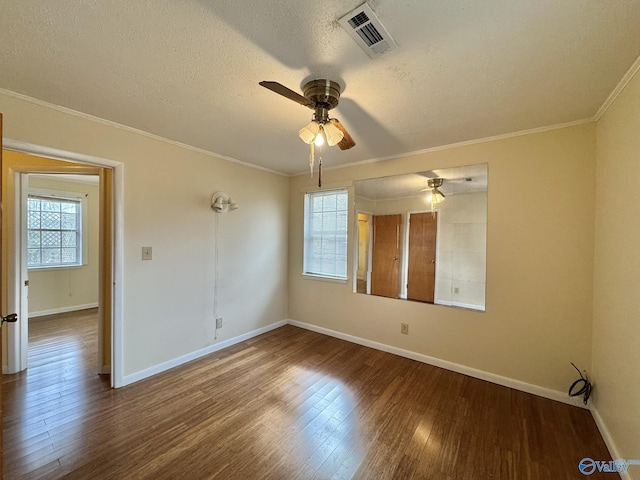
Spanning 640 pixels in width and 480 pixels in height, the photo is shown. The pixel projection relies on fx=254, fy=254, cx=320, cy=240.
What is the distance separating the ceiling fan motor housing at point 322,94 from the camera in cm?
161

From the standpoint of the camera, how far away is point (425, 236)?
2.97 meters

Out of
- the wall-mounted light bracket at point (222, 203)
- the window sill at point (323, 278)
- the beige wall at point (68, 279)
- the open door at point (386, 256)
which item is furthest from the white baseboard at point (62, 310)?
the open door at point (386, 256)

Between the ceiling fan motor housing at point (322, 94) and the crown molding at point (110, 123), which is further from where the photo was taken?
the crown molding at point (110, 123)

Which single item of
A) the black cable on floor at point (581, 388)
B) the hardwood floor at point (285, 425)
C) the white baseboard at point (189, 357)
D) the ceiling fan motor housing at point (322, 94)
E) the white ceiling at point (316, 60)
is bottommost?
the hardwood floor at point (285, 425)

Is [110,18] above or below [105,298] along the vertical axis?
above

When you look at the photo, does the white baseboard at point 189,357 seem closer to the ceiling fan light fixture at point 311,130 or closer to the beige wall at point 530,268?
the beige wall at point 530,268

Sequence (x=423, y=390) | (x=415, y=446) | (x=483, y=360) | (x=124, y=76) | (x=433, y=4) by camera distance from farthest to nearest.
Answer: (x=483, y=360) < (x=423, y=390) < (x=415, y=446) < (x=124, y=76) < (x=433, y=4)

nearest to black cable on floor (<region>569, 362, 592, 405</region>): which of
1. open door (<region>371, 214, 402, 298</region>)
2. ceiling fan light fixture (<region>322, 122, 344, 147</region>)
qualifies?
open door (<region>371, 214, 402, 298</region>)

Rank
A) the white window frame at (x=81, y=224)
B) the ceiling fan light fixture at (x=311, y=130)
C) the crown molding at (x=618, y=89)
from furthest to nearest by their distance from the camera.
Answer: the white window frame at (x=81, y=224)
the ceiling fan light fixture at (x=311, y=130)
the crown molding at (x=618, y=89)

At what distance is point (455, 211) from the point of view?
2.76 metres

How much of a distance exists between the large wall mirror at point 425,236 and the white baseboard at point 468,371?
0.64 meters

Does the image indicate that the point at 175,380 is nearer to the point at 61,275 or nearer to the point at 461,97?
the point at 461,97

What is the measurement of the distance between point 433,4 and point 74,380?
3.98 m

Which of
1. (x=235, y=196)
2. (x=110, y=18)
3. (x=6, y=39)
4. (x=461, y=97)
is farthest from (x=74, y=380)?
(x=461, y=97)
